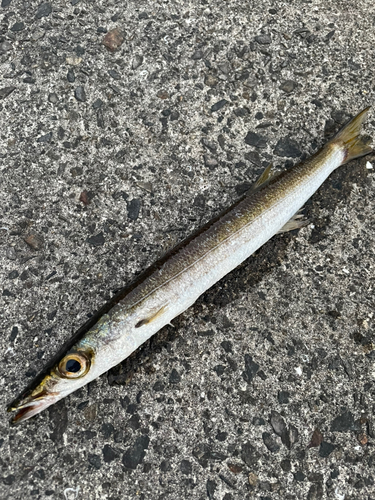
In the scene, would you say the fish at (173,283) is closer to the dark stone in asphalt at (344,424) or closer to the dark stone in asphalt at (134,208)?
the dark stone in asphalt at (134,208)

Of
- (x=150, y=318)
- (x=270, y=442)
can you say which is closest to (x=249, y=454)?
(x=270, y=442)

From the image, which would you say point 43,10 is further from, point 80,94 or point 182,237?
point 182,237

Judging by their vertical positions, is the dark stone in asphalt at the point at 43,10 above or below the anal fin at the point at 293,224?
above

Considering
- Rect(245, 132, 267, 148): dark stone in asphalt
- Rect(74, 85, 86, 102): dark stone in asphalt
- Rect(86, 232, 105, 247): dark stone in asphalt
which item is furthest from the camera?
Rect(74, 85, 86, 102): dark stone in asphalt

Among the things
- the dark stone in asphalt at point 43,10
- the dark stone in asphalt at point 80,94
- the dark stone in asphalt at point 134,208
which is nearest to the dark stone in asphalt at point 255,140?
the dark stone in asphalt at point 134,208

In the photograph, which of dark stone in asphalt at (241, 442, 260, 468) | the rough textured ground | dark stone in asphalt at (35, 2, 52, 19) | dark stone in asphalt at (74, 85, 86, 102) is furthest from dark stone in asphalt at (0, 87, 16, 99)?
dark stone in asphalt at (241, 442, 260, 468)

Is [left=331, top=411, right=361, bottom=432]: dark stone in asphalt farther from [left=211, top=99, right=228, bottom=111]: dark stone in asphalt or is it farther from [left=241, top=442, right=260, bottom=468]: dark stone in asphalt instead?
[left=211, top=99, right=228, bottom=111]: dark stone in asphalt
